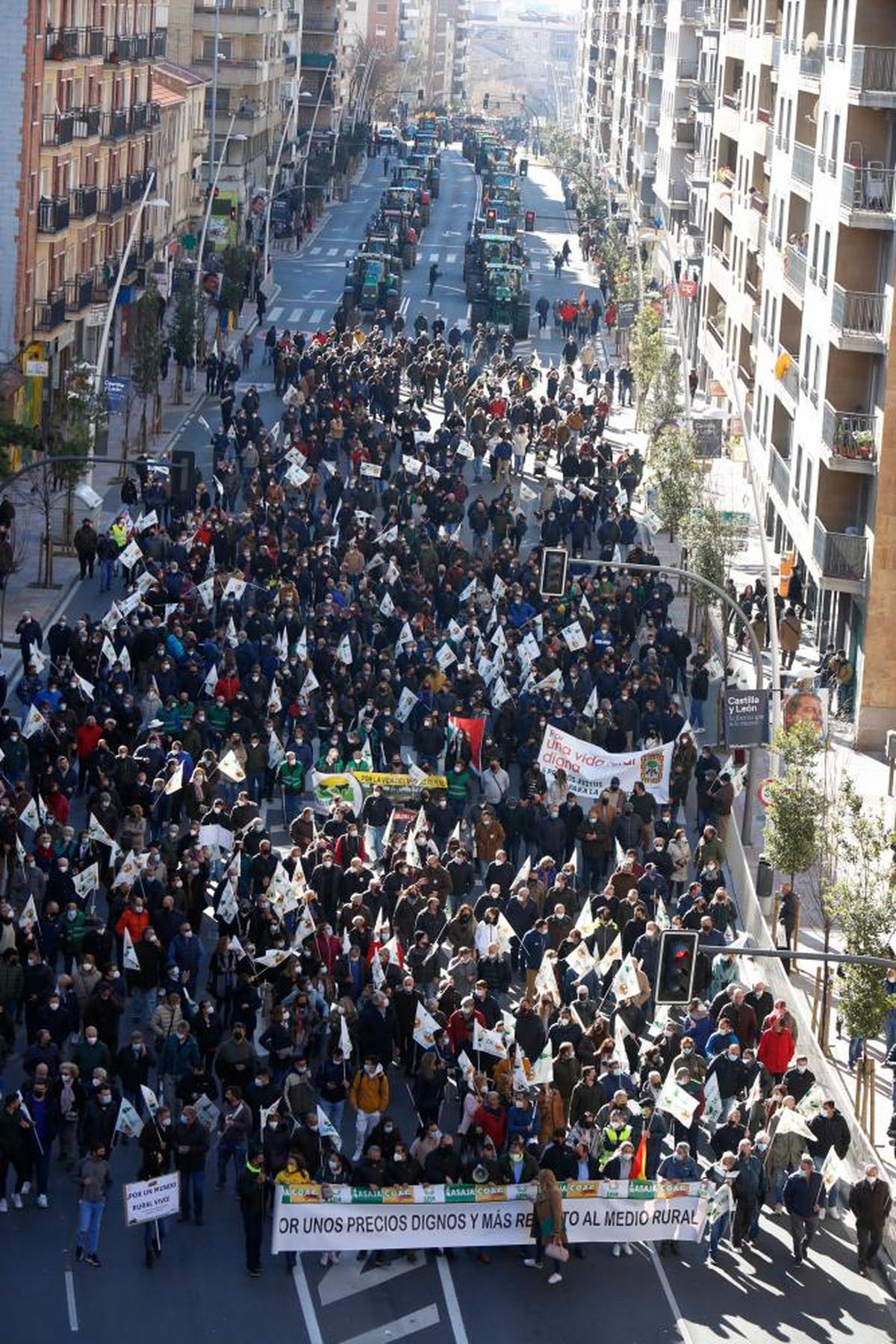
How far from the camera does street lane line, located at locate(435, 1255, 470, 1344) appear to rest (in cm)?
2170

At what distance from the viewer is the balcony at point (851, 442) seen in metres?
45.0

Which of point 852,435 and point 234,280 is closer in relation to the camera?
point 852,435

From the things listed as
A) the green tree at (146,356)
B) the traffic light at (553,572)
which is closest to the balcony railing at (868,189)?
the traffic light at (553,572)

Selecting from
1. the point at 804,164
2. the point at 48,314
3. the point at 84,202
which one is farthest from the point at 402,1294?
the point at 84,202

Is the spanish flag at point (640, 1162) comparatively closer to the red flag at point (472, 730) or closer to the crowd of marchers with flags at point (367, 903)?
the crowd of marchers with flags at point (367, 903)

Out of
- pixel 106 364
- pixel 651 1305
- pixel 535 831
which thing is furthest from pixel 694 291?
pixel 651 1305

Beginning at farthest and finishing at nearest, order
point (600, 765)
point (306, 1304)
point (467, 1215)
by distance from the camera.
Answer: point (600, 765) < point (467, 1215) < point (306, 1304)

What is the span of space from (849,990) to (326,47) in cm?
13000

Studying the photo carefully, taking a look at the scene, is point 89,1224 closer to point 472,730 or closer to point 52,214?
point 472,730

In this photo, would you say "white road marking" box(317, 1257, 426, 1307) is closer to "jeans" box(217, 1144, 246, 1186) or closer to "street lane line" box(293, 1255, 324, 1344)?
"street lane line" box(293, 1255, 324, 1344)

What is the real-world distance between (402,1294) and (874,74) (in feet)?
98.5

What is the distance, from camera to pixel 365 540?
47.0 m

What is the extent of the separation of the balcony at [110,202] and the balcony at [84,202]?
35.1 inches

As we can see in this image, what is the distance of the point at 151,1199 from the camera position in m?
22.4
